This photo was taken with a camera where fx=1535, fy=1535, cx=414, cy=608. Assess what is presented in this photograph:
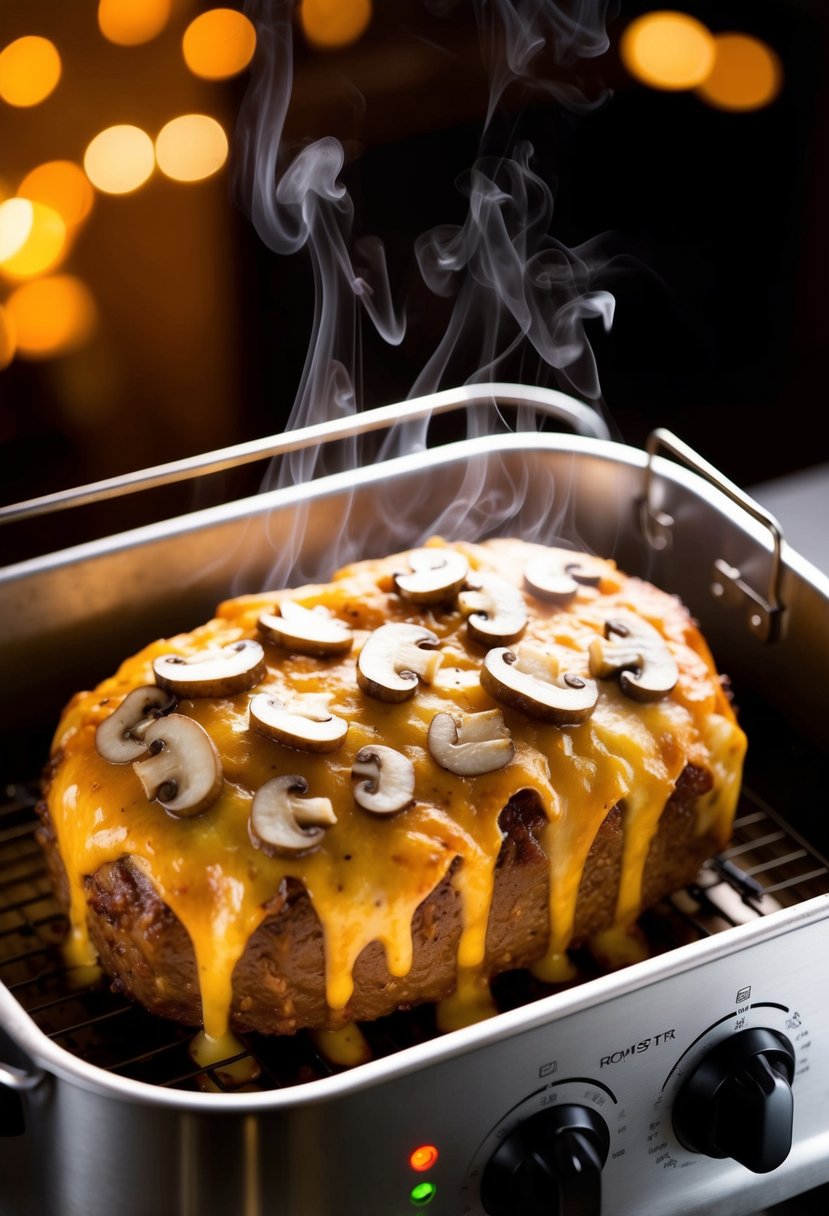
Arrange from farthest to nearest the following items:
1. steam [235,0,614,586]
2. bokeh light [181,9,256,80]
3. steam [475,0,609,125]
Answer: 1. bokeh light [181,9,256,80]
2. steam [475,0,609,125]
3. steam [235,0,614,586]

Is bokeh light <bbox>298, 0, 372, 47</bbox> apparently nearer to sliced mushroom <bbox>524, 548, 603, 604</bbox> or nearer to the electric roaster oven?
the electric roaster oven

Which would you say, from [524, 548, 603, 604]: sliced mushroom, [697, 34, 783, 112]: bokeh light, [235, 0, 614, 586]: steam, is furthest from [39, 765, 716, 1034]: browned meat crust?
[697, 34, 783, 112]: bokeh light

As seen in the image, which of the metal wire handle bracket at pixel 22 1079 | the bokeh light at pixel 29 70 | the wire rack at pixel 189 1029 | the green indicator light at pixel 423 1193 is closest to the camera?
the metal wire handle bracket at pixel 22 1079

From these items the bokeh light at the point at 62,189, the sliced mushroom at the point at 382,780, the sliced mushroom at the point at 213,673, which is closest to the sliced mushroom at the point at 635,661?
the sliced mushroom at the point at 382,780

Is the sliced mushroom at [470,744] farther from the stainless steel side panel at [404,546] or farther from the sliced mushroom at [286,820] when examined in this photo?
the stainless steel side panel at [404,546]

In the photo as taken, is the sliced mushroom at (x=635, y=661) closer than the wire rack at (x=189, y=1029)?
No

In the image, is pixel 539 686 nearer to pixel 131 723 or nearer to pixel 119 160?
pixel 131 723
